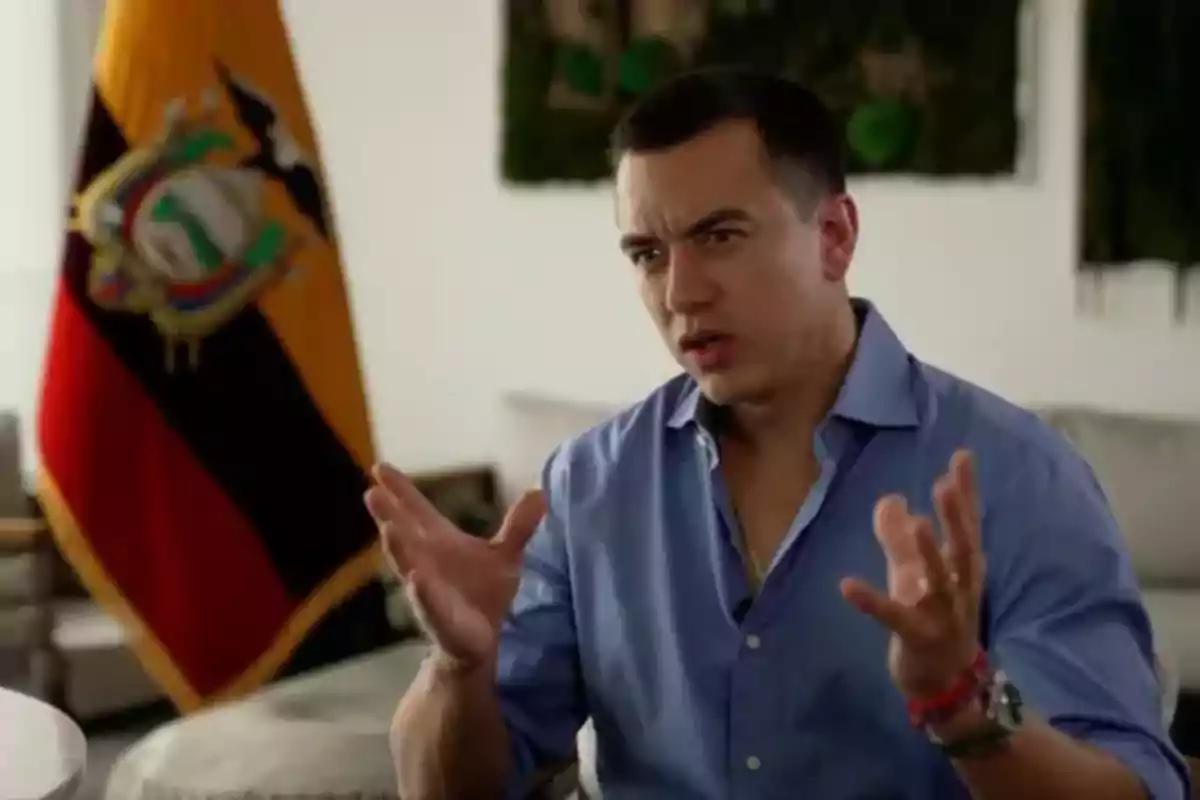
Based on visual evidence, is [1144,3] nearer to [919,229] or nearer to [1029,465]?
[919,229]

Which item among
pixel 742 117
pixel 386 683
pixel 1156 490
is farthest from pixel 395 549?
pixel 1156 490

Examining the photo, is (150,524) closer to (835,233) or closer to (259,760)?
(259,760)

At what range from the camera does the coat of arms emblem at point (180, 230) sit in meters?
2.49

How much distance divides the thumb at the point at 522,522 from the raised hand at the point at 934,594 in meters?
0.30

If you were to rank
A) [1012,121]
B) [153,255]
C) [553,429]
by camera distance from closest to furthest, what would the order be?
[153,255]
[1012,121]
[553,429]

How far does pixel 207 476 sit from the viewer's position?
8.50ft

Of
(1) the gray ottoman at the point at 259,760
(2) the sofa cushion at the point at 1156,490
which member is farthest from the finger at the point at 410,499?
(2) the sofa cushion at the point at 1156,490

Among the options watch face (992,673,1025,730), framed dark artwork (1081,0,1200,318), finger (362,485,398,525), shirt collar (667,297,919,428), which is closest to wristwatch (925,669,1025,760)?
watch face (992,673,1025,730)

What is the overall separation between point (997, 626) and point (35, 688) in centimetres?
230

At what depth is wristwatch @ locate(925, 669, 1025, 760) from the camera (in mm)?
975

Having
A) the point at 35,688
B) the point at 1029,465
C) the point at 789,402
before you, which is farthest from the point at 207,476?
the point at 1029,465

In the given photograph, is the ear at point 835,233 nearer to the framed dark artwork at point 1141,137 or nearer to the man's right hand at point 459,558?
the man's right hand at point 459,558

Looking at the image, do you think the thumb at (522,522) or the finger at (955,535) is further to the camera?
the thumb at (522,522)

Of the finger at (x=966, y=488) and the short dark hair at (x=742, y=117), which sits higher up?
the short dark hair at (x=742, y=117)
